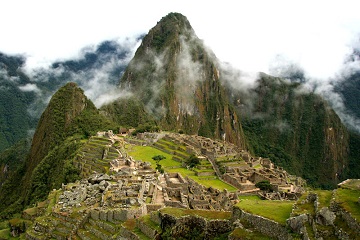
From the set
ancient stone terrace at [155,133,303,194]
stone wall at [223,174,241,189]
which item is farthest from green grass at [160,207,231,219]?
stone wall at [223,174,241,189]

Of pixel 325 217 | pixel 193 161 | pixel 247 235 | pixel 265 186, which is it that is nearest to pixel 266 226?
pixel 247 235

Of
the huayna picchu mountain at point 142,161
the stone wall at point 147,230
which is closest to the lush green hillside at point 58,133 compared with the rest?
the huayna picchu mountain at point 142,161

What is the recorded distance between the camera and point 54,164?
73125 millimetres

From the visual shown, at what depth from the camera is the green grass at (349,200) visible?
11289 millimetres

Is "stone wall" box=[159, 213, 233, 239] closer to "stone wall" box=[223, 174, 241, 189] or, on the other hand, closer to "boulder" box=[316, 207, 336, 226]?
"boulder" box=[316, 207, 336, 226]

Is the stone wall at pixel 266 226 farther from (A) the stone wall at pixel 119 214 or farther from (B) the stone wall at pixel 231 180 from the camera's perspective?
(B) the stone wall at pixel 231 180

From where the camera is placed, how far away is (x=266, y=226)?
12.9 meters

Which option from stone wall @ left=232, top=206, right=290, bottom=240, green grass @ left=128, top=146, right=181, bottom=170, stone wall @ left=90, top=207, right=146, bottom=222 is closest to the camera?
stone wall @ left=232, top=206, right=290, bottom=240

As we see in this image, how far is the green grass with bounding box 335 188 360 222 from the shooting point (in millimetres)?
11289

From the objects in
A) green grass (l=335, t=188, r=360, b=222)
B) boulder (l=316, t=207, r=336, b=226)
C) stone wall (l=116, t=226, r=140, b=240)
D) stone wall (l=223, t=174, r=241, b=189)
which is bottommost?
stone wall (l=116, t=226, r=140, b=240)

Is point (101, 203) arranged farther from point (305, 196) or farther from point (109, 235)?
point (305, 196)

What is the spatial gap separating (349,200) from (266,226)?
2.65 metres

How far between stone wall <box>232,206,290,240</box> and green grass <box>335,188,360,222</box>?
1891 mm

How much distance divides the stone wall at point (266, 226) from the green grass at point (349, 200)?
1.89 metres
